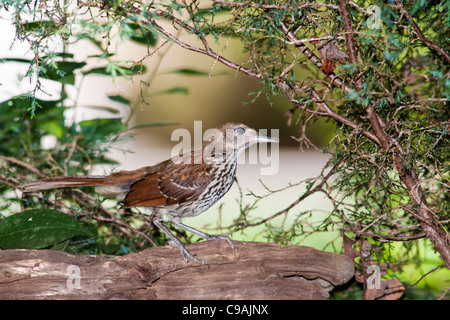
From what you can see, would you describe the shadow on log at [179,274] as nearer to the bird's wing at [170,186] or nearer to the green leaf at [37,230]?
the green leaf at [37,230]

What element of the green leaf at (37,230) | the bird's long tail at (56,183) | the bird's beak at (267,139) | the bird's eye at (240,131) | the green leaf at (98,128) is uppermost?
the green leaf at (98,128)

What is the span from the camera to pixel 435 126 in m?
1.71

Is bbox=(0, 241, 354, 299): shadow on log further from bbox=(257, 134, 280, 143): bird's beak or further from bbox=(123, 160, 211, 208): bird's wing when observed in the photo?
bbox=(257, 134, 280, 143): bird's beak

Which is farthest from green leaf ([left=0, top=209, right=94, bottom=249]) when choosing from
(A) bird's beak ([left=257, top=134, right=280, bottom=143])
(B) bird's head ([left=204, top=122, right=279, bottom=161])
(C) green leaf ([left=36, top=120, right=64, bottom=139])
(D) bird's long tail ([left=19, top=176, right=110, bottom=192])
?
(C) green leaf ([left=36, top=120, right=64, bottom=139])

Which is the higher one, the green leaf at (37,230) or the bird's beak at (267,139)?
the bird's beak at (267,139)

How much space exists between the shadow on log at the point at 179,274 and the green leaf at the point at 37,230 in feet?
0.63

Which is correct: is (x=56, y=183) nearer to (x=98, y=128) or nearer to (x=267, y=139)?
(x=98, y=128)

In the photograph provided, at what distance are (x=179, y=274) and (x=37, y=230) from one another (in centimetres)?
69

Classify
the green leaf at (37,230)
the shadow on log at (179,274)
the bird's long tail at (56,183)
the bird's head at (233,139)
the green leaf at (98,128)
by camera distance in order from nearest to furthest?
the shadow on log at (179,274), the green leaf at (37,230), the bird's long tail at (56,183), the bird's head at (233,139), the green leaf at (98,128)

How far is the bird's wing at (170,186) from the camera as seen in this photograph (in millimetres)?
2348

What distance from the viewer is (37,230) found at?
2109mm

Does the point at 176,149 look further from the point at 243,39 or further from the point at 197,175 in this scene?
the point at 243,39

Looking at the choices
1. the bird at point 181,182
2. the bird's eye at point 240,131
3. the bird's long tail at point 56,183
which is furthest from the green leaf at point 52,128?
the bird's eye at point 240,131

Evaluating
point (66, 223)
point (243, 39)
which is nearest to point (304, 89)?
point (243, 39)
